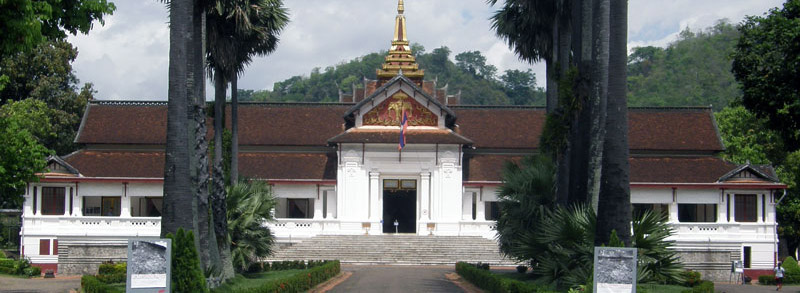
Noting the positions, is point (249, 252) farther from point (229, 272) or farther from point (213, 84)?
point (213, 84)

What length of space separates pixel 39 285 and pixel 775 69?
24.7 metres

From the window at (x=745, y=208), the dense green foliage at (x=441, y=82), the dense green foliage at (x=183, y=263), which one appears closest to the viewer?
the dense green foliage at (x=183, y=263)

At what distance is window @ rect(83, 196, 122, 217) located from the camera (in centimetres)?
5156

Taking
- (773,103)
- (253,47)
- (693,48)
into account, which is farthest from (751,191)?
(693,48)

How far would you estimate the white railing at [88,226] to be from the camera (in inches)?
1884

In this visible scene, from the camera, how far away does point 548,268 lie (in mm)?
23188

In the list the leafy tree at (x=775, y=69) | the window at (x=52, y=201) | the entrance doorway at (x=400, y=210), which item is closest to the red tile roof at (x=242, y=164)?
the window at (x=52, y=201)

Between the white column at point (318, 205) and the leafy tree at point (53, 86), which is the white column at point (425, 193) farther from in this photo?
the leafy tree at point (53, 86)

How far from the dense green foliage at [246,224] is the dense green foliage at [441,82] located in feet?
394

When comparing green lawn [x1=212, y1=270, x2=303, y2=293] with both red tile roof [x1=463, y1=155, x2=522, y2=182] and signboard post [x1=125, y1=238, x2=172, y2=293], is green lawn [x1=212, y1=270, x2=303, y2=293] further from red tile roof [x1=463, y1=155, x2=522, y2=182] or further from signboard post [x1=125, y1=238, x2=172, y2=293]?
red tile roof [x1=463, y1=155, x2=522, y2=182]

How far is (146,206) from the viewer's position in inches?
2096

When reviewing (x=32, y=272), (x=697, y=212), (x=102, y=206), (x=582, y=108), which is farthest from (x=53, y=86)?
(x=582, y=108)

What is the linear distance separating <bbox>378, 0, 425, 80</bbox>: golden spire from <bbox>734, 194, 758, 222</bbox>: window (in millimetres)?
25409

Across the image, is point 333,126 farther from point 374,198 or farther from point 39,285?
point 39,285
